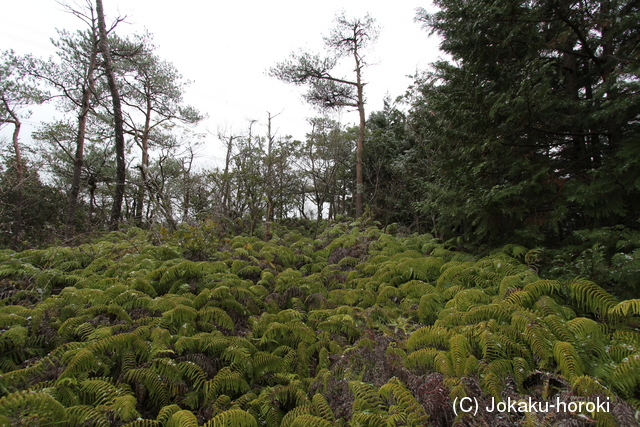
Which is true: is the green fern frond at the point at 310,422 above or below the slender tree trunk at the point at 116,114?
below

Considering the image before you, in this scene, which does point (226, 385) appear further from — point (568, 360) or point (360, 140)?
point (360, 140)

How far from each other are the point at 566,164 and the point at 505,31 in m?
2.04

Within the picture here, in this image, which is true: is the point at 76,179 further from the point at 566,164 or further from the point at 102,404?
the point at 566,164

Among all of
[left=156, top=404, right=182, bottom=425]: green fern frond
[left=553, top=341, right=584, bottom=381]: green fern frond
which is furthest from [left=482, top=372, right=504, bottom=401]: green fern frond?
[left=156, top=404, right=182, bottom=425]: green fern frond

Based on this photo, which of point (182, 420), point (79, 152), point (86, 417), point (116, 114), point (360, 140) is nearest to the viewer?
point (86, 417)

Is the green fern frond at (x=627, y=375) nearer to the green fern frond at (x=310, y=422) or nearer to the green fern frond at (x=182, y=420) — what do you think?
the green fern frond at (x=310, y=422)

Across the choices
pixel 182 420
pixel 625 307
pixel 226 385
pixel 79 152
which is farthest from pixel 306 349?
pixel 79 152

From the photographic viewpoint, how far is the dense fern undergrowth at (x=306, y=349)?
1.96 meters

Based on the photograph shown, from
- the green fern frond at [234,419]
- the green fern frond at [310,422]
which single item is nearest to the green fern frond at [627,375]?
the green fern frond at [310,422]

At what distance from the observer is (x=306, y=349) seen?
3.22 m

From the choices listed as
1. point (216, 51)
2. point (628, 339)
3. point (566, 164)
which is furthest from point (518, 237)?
point (216, 51)

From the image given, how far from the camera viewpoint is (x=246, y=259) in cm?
578

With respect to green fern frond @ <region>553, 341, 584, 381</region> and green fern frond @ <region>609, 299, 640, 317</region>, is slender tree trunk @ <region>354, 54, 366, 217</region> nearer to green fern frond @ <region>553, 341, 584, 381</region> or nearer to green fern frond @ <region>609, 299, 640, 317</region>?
green fern frond @ <region>609, 299, 640, 317</region>

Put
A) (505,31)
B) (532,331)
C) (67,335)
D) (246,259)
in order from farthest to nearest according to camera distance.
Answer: (246,259) → (505,31) → (67,335) → (532,331)
